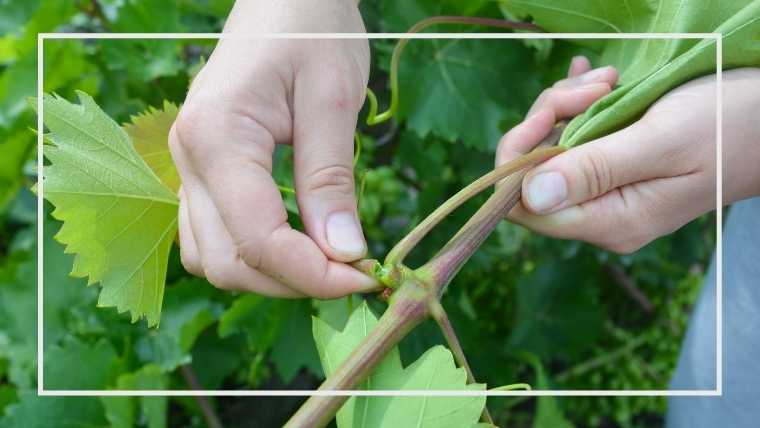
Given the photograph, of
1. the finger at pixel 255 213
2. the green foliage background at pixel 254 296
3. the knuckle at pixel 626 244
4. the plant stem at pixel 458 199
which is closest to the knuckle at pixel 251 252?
the finger at pixel 255 213

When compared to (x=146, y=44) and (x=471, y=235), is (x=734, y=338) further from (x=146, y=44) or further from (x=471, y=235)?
(x=146, y=44)

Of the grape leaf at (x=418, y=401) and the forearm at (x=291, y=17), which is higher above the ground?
the forearm at (x=291, y=17)

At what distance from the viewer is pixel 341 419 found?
24.8 inches

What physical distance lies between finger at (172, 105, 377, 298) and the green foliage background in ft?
0.72

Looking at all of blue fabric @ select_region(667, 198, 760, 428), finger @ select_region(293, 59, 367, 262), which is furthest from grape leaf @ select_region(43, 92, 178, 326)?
blue fabric @ select_region(667, 198, 760, 428)

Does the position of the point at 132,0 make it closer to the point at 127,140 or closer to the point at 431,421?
the point at 127,140

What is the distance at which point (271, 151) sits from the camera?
696mm

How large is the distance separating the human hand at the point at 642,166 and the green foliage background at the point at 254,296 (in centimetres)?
17

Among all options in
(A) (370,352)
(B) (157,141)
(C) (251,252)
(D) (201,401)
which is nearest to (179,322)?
(D) (201,401)

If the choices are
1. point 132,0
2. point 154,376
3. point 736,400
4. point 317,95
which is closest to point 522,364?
point 736,400

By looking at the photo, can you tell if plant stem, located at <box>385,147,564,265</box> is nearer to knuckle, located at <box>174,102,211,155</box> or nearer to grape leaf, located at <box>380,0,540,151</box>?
knuckle, located at <box>174,102,211,155</box>

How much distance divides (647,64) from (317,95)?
34 cm

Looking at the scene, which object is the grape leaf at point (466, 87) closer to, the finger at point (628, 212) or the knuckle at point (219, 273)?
the finger at point (628, 212)

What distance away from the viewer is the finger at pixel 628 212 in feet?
2.50
